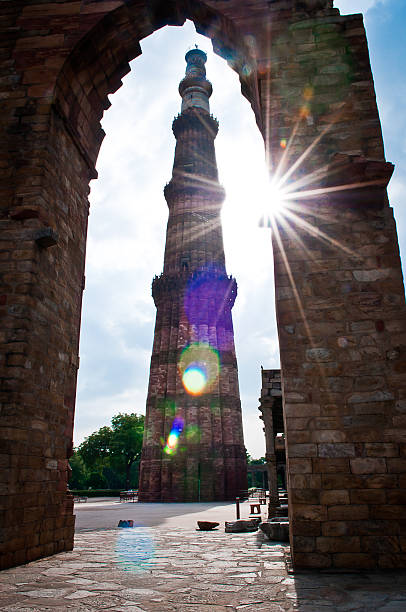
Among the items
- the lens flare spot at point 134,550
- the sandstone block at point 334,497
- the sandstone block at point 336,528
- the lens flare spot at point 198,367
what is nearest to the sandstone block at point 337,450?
the sandstone block at point 334,497

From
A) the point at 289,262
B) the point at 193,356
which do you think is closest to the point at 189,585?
the point at 289,262

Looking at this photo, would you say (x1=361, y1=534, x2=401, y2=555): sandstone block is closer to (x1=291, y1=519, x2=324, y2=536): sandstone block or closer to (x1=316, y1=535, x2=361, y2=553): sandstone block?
(x1=316, y1=535, x2=361, y2=553): sandstone block

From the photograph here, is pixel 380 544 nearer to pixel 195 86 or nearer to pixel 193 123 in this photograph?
pixel 193 123

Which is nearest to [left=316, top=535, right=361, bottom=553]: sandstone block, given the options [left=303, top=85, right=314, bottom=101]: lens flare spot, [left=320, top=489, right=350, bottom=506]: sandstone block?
[left=320, top=489, right=350, bottom=506]: sandstone block

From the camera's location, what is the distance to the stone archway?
418cm

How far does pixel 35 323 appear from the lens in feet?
17.3

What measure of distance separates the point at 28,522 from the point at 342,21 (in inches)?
289

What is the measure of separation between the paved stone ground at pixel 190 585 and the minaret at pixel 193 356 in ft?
55.9

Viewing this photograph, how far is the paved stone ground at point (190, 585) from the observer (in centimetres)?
285

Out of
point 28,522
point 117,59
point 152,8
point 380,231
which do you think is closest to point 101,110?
point 117,59

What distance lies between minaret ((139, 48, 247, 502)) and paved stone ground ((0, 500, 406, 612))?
17.0 m

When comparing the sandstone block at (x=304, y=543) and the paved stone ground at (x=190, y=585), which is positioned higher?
the sandstone block at (x=304, y=543)

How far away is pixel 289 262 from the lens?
498cm

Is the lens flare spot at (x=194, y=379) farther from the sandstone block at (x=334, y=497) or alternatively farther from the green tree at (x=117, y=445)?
the green tree at (x=117, y=445)
